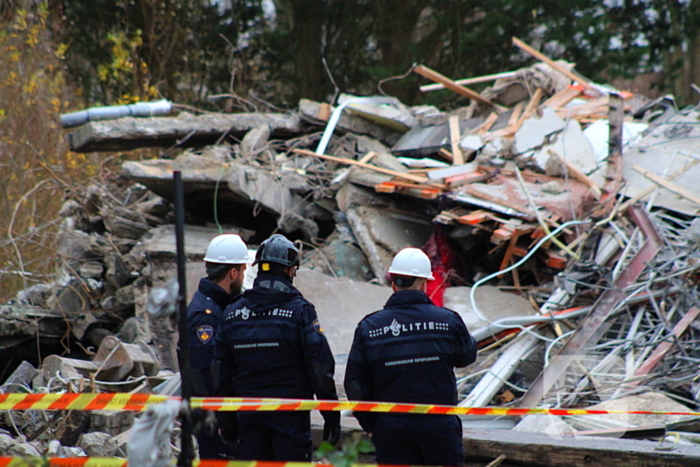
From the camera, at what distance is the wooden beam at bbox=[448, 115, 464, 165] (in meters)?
8.62

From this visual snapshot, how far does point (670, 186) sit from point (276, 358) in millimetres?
5369

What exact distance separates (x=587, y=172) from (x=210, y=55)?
10216mm

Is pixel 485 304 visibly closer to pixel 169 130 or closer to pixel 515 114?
pixel 515 114

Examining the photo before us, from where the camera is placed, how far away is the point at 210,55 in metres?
15.7

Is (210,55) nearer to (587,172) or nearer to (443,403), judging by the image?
(587,172)

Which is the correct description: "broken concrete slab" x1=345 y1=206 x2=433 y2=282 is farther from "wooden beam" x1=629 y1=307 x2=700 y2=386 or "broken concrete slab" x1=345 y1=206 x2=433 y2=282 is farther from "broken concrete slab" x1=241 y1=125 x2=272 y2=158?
"wooden beam" x1=629 y1=307 x2=700 y2=386

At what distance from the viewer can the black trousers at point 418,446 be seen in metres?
3.36

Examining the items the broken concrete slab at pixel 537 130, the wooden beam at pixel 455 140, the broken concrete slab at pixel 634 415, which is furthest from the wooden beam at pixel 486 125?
the broken concrete slab at pixel 634 415

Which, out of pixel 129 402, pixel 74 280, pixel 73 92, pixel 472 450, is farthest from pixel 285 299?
pixel 73 92

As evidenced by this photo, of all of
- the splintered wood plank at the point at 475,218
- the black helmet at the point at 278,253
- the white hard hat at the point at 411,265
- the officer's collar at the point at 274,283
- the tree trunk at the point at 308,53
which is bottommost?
the officer's collar at the point at 274,283

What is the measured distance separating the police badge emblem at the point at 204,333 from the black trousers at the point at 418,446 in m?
1.07

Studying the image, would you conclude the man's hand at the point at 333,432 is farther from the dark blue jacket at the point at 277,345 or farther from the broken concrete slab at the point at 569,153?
the broken concrete slab at the point at 569,153

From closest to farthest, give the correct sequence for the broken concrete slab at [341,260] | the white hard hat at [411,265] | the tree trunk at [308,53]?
the white hard hat at [411,265]
the broken concrete slab at [341,260]
the tree trunk at [308,53]

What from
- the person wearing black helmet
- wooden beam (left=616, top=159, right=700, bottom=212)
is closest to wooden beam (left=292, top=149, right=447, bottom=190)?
wooden beam (left=616, top=159, right=700, bottom=212)
